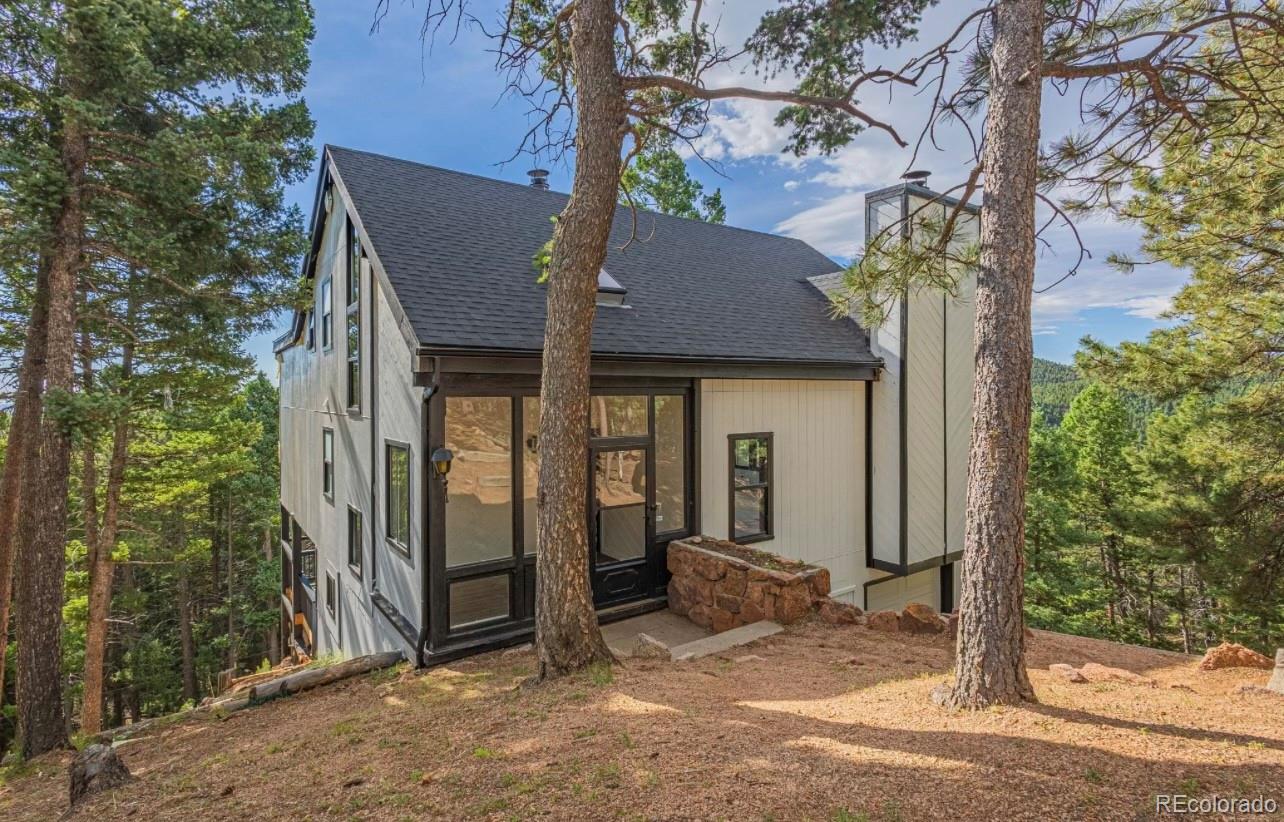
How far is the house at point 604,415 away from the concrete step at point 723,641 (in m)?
1.36

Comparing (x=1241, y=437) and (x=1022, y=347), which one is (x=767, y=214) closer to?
(x=1241, y=437)

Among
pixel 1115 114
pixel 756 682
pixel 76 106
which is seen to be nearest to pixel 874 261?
pixel 1115 114

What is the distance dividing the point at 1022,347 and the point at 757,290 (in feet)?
23.5

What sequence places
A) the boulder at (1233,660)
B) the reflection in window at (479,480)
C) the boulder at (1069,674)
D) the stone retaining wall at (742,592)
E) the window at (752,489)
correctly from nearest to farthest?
the boulder at (1069,674) → the boulder at (1233,660) → the reflection in window at (479,480) → the stone retaining wall at (742,592) → the window at (752,489)

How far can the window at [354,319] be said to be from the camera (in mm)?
8383

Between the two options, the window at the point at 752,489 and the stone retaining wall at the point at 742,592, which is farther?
the window at the point at 752,489

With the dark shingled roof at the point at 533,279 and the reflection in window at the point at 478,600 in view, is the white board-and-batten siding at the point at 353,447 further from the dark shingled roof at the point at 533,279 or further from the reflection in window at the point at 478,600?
the dark shingled roof at the point at 533,279

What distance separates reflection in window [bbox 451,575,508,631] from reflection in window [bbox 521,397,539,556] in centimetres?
46

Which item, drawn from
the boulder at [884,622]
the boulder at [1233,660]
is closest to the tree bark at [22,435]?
the boulder at [884,622]

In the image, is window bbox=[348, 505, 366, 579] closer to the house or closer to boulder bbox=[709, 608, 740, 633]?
the house

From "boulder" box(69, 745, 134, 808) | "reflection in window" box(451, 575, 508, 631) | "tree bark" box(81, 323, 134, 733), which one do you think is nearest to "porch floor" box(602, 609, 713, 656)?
"reflection in window" box(451, 575, 508, 631)

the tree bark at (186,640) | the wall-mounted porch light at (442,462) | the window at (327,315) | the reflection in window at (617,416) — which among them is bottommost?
the tree bark at (186,640)

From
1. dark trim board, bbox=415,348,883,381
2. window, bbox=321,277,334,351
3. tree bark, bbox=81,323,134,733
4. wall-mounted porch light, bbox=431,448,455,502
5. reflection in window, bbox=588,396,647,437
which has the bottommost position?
tree bark, bbox=81,323,134,733

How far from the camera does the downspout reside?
230 inches
